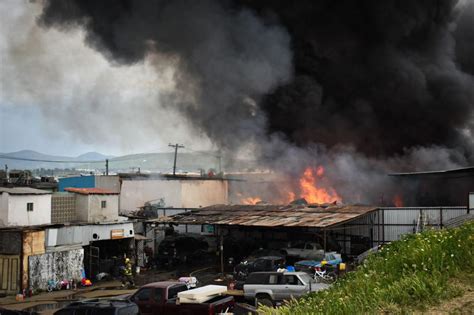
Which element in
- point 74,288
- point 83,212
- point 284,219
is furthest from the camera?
point 83,212

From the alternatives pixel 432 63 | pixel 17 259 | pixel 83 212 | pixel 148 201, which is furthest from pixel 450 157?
pixel 17 259

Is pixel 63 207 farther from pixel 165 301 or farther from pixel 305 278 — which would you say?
pixel 305 278

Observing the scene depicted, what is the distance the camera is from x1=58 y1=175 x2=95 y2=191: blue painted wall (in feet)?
165

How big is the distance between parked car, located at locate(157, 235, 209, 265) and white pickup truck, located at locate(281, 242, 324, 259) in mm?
7822

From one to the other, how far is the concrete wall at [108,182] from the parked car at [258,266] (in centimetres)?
2696

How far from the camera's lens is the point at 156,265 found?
112ft

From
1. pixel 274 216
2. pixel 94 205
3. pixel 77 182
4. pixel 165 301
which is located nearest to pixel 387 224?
pixel 274 216

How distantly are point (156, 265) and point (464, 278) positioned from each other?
2762 cm

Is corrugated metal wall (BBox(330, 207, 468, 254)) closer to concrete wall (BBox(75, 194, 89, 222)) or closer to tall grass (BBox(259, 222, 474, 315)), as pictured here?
concrete wall (BBox(75, 194, 89, 222))

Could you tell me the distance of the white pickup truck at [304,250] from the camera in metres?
30.2

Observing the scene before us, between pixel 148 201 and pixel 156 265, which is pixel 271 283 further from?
pixel 148 201

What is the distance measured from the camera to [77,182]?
50781 millimetres

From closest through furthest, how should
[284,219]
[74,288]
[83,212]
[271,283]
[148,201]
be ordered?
1. [271,283]
2. [74,288]
3. [284,219]
4. [83,212]
5. [148,201]

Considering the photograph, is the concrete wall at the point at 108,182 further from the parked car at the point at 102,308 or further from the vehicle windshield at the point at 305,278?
the parked car at the point at 102,308
